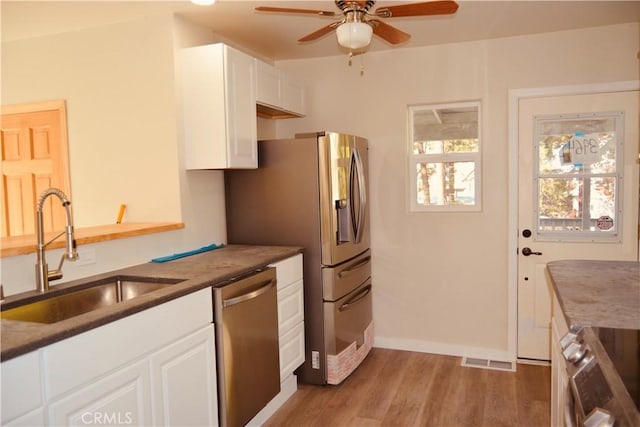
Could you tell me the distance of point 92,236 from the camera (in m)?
2.37

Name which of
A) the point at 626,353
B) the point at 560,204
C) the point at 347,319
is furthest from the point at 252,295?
the point at 560,204

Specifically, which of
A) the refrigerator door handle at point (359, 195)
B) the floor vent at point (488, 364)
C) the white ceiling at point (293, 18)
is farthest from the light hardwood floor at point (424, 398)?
the white ceiling at point (293, 18)

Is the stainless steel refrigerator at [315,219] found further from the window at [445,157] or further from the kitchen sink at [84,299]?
the kitchen sink at [84,299]

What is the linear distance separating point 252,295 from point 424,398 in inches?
53.9

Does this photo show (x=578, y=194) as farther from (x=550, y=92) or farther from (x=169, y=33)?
(x=169, y=33)

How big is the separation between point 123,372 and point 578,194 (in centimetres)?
315

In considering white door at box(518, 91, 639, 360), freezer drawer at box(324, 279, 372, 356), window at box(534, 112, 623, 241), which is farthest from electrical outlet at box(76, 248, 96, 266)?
window at box(534, 112, 623, 241)

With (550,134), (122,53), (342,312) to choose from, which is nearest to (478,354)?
(342,312)

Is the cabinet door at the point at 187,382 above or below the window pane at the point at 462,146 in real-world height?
below

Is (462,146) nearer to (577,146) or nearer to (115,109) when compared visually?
(577,146)

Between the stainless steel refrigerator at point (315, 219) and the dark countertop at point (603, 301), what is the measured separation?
1369 millimetres

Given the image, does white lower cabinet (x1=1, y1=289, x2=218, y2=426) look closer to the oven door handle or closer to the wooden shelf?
the wooden shelf

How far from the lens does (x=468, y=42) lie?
356cm

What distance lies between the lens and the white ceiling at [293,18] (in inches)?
109
